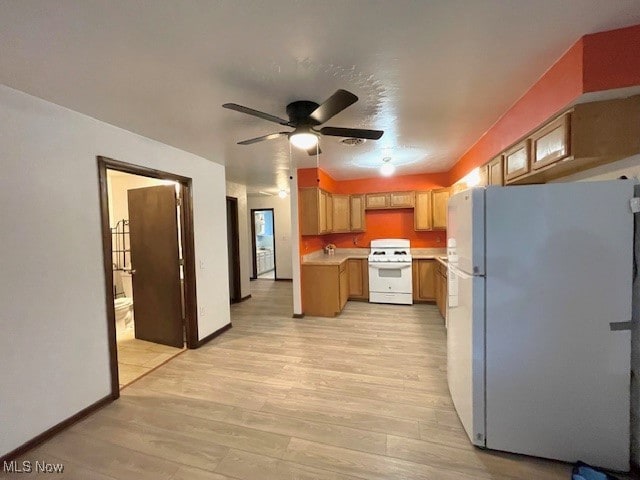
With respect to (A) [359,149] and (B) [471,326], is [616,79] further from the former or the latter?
(A) [359,149]

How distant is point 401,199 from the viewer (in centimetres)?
515

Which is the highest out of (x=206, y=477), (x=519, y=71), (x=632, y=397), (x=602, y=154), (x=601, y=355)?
(x=519, y=71)

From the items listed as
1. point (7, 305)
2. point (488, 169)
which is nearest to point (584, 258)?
point (488, 169)

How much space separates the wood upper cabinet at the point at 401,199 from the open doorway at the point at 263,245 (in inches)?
155

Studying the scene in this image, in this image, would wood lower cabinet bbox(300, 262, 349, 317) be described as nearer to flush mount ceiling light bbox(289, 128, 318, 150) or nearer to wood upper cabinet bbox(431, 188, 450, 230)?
wood upper cabinet bbox(431, 188, 450, 230)

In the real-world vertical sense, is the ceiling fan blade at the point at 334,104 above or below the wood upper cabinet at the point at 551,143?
above

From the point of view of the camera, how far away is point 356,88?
1905mm

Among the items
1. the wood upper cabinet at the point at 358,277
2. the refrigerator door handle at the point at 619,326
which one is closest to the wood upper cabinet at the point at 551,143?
the refrigerator door handle at the point at 619,326

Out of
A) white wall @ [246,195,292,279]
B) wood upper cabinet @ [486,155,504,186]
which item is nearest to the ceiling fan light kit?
wood upper cabinet @ [486,155,504,186]

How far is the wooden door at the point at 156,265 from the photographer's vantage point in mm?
3316

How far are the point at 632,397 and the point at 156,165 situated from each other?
4143mm

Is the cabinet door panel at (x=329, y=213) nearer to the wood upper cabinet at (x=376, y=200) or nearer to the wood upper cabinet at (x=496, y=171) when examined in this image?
the wood upper cabinet at (x=376, y=200)

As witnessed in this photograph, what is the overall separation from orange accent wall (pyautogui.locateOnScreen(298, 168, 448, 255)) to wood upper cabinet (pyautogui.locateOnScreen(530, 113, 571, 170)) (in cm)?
317

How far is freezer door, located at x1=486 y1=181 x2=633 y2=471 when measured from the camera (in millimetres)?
A: 1540
